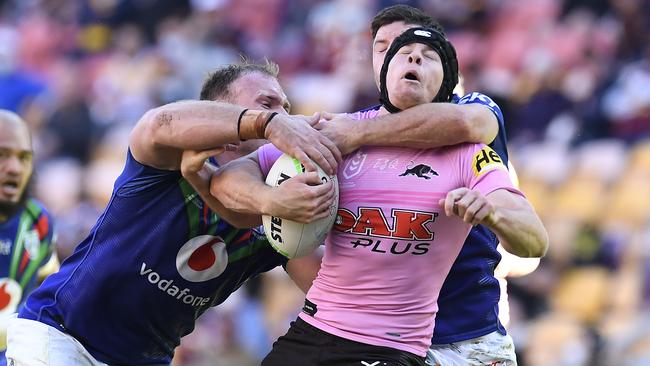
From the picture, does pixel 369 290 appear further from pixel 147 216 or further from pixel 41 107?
pixel 41 107

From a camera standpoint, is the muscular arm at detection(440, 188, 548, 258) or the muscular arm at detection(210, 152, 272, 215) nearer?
the muscular arm at detection(440, 188, 548, 258)

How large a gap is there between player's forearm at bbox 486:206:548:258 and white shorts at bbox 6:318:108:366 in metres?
2.22

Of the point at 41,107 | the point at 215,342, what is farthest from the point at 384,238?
the point at 41,107

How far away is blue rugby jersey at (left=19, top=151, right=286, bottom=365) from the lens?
5172mm

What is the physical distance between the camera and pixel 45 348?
5.24 meters

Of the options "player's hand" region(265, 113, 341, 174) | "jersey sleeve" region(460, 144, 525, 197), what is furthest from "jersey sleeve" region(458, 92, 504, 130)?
"player's hand" region(265, 113, 341, 174)

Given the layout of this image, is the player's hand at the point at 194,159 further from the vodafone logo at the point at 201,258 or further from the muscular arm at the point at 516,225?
the muscular arm at the point at 516,225

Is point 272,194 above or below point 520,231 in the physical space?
below

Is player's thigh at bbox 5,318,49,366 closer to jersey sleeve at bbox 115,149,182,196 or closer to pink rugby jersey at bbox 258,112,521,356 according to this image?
jersey sleeve at bbox 115,149,182,196

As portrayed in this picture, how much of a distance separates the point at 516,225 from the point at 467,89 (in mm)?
7274

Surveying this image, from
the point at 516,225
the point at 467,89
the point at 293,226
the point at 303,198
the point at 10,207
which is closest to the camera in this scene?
the point at 516,225

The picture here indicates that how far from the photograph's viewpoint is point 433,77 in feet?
15.2

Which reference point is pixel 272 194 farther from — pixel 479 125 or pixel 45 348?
pixel 45 348

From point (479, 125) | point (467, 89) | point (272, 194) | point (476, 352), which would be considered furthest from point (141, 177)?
point (467, 89)
